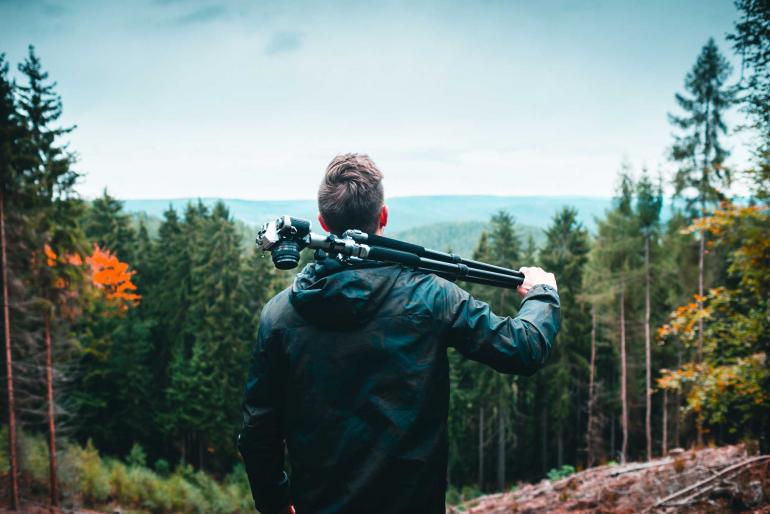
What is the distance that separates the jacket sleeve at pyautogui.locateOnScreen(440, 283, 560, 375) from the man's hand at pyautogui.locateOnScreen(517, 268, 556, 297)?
1.23ft

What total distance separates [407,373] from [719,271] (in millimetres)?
Result: 24707

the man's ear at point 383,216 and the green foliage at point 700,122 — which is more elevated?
the green foliage at point 700,122

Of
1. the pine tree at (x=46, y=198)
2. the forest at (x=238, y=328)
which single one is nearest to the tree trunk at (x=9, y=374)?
the forest at (x=238, y=328)

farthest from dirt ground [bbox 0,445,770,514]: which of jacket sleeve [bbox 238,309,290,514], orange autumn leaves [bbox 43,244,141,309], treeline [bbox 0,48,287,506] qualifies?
orange autumn leaves [bbox 43,244,141,309]

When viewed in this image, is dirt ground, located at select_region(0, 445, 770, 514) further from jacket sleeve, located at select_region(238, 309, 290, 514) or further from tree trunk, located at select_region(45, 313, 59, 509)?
tree trunk, located at select_region(45, 313, 59, 509)

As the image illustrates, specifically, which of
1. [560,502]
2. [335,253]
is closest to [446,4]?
[560,502]

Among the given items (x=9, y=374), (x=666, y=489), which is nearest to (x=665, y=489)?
(x=666, y=489)

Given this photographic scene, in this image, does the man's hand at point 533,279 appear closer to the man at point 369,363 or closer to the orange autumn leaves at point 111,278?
the man at point 369,363

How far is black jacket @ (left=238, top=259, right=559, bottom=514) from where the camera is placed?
1.95 metres

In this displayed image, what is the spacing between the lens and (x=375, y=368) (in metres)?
1.96

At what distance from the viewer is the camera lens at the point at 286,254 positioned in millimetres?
1949

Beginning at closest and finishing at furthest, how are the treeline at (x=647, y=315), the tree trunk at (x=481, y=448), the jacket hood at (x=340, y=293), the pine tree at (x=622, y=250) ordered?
the jacket hood at (x=340, y=293), the treeline at (x=647, y=315), the pine tree at (x=622, y=250), the tree trunk at (x=481, y=448)

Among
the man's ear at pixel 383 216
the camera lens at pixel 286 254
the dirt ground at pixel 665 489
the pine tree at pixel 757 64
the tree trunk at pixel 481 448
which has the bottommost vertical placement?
the tree trunk at pixel 481 448

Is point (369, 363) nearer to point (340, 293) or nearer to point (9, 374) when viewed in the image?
point (340, 293)
